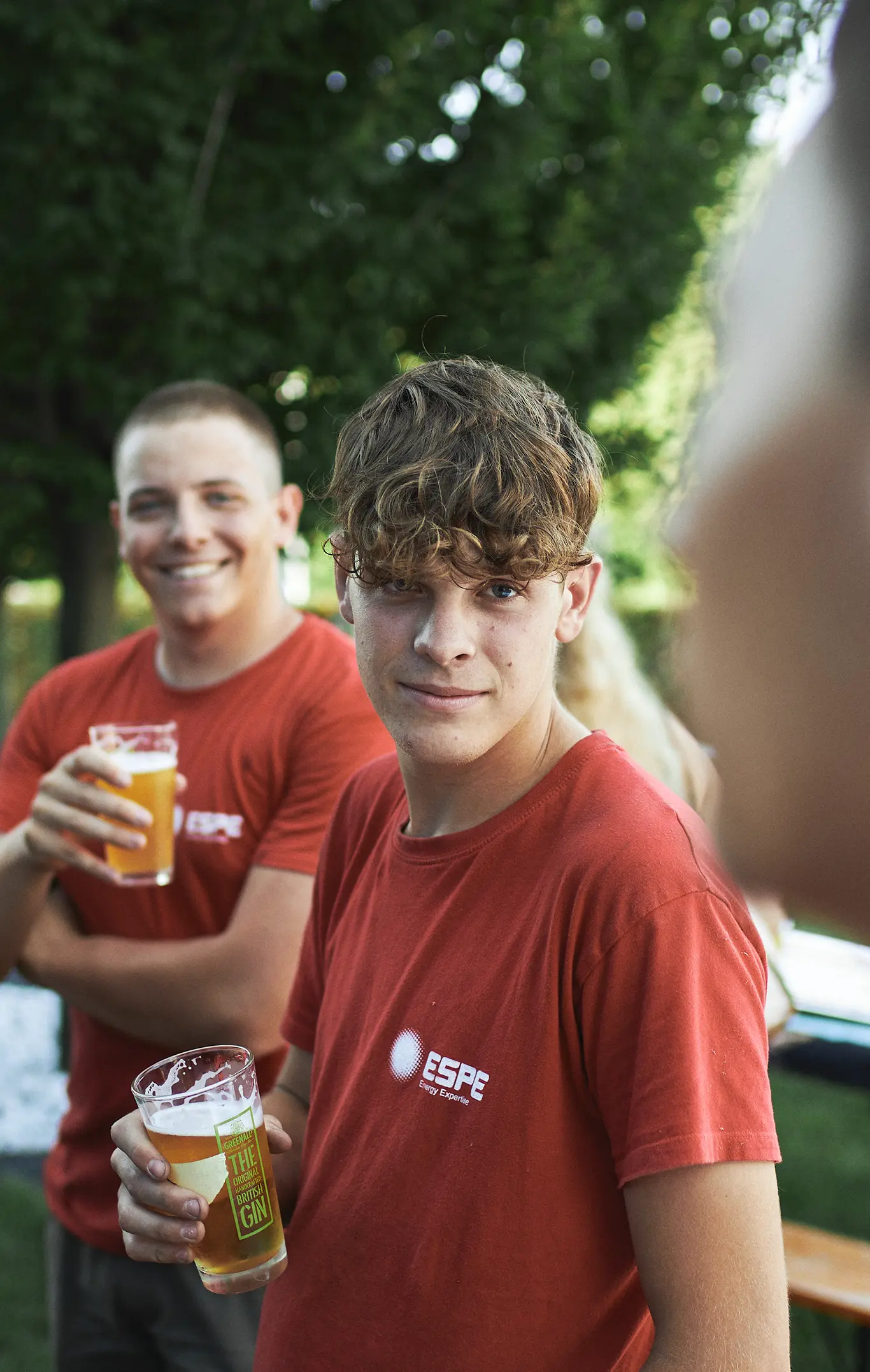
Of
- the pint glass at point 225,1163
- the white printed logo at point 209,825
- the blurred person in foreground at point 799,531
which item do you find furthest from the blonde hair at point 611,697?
the blurred person in foreground at point 799,531

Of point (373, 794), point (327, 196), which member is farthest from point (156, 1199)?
point (327, 196)

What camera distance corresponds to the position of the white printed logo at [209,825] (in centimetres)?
260

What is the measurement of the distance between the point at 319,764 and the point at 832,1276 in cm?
231

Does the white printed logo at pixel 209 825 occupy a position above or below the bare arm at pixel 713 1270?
above

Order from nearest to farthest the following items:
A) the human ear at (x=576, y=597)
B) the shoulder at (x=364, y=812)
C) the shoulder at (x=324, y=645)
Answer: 1. the human ear at (x=576, y=597)
2. the shoulder at (x=364, y=812)
3. the shoulder at (x=324, y=645)

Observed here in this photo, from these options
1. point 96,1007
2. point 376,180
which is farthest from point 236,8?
point 96,1007

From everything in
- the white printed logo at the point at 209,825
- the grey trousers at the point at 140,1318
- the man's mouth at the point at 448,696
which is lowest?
the grey trousers at the point at 140,1318

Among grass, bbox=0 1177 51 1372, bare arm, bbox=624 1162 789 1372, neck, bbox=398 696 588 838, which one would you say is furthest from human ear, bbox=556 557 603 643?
grass, bbox=0 1177 51 1372

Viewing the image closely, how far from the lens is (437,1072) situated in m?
1.56

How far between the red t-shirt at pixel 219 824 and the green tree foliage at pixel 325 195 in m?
1.38

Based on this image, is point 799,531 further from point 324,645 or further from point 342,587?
point 324,645

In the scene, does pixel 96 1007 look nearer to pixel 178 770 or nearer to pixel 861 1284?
pixel 178 770

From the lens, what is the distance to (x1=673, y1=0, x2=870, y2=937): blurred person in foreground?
377 millimetres

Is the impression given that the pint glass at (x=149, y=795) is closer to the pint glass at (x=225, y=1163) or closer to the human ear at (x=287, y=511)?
the human ear at (x=287, y=511)
